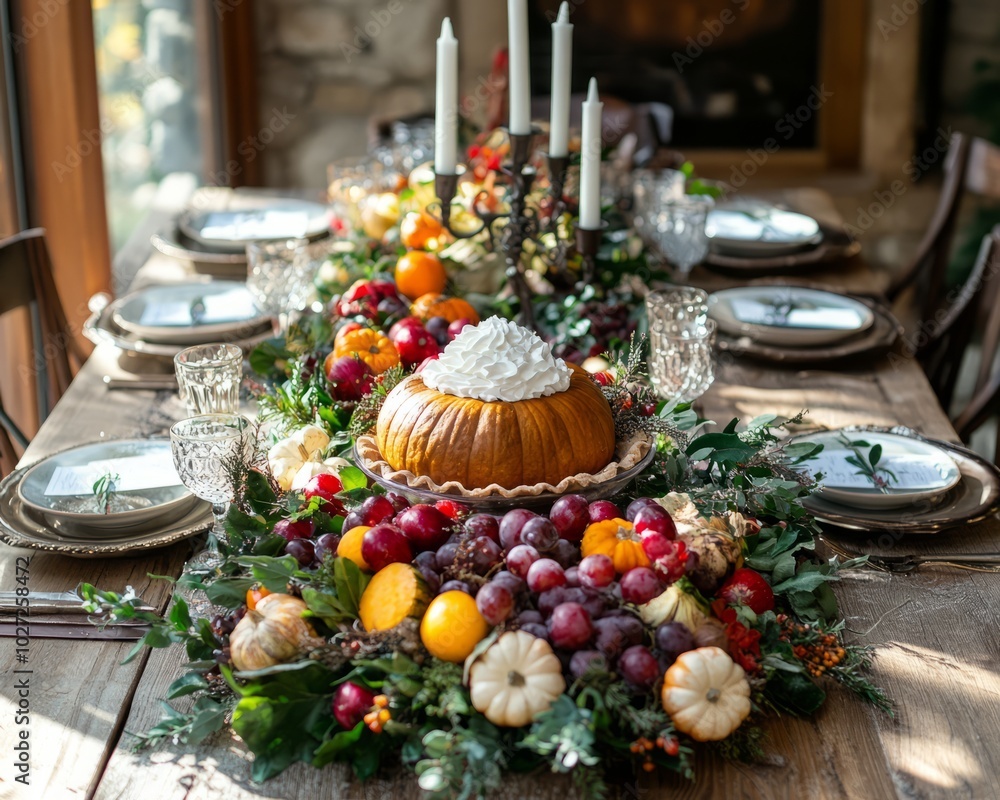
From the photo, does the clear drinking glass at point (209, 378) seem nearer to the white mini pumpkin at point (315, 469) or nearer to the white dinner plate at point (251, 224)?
the white mini pumpkin at point (315, 469)

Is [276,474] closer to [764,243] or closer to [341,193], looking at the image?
[341,193]

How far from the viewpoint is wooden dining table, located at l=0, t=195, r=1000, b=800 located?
92 cm

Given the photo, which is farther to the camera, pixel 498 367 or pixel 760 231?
pixel 760 231

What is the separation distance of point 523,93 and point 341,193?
889 millimetres

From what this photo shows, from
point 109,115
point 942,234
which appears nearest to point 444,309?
point 942,234

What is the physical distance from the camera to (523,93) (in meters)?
1.59

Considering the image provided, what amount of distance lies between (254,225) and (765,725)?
1924 millimetres

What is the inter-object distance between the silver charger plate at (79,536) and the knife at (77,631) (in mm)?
118

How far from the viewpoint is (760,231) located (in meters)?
2.58

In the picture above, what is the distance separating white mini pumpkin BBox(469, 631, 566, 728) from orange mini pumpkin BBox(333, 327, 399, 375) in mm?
685

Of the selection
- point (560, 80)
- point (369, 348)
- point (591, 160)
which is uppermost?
point (560, 80)

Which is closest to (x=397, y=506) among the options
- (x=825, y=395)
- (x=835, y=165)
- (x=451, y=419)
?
(x=451, y=419)

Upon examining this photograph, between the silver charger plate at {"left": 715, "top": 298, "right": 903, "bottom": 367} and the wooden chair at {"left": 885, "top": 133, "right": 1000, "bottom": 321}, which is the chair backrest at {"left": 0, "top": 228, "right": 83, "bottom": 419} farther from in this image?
the wooden chair at {"left": 885, "top": 133, "right": 1000, "bottom": 321}

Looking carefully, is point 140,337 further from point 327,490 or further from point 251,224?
point 327,490
